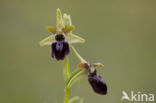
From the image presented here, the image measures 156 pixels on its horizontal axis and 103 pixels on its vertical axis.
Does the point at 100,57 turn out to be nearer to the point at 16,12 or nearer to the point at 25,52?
the point at 25,52

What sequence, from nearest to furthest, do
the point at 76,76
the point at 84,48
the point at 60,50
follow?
the point at 60,50 → the point at 76,76 → the point at 84,48

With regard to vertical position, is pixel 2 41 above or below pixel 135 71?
above

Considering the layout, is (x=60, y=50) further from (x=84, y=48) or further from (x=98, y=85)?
(x=84, y=48)

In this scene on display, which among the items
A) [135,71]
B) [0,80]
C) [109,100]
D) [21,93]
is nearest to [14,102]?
[21,93]

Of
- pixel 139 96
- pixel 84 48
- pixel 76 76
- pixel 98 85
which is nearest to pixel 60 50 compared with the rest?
pixel 76 76

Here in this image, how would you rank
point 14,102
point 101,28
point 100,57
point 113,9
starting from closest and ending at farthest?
point 14,102, point 100,57, point 101,28, point 113,9

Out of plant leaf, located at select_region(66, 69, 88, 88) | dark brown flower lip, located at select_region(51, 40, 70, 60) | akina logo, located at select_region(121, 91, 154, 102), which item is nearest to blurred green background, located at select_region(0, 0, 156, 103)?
akina logo, located at select_region(121, 91, 154, 102)

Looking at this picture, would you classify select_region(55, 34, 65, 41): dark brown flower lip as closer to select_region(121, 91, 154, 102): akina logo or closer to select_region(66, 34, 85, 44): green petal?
select_region(66, 34, 85, 44): green petal

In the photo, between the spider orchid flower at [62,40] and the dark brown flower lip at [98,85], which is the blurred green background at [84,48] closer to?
the spider orchid flower at [62,40]

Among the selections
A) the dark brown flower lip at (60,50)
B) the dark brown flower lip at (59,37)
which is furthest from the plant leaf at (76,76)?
the dark brown flower lip at (59,37)

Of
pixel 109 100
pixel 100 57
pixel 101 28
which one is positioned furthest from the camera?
pixel 101 28
